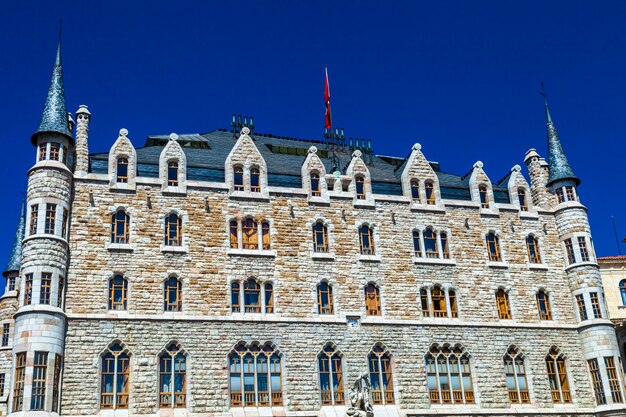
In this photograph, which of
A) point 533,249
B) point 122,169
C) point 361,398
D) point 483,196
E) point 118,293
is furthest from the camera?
point 483,196

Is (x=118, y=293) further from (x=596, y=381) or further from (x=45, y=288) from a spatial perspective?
(x=596, y=381)

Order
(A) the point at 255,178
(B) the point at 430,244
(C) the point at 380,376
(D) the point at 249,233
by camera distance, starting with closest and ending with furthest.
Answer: (C) the point at 380,376
(D) the point at 249,233
(A) the point at 255,178
(B) the point at 430,244

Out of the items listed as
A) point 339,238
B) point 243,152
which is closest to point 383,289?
point 339,238

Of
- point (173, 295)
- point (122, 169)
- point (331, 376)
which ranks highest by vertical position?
point (122, 169)

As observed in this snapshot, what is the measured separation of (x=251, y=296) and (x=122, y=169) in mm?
9653

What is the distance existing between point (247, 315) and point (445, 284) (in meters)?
11.6

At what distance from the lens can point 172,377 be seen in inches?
1505

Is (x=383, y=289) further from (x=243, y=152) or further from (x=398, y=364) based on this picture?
(x=243, y=152)

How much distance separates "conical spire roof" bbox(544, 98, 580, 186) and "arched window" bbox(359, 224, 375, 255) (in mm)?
12715

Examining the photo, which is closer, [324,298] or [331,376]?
[331,376]

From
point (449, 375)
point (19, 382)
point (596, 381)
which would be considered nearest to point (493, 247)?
point (449, 375)

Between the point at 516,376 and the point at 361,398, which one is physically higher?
the point at 516,376

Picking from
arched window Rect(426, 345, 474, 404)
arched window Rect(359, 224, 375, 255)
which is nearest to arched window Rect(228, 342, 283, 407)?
arched window Rect(359, 224, 375, 255)

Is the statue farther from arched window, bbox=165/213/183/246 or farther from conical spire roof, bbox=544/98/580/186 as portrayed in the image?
conical spire roof, bbox=544/98/580/186
